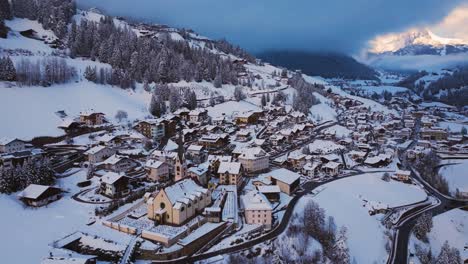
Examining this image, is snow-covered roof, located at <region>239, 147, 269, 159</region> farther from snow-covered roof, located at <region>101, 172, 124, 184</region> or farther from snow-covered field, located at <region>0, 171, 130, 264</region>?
snow-covered field, located at <region>0, 171, 130, 264</region>

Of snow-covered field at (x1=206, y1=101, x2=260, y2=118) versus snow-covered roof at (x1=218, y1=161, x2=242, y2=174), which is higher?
snow-covered field at (x1=206, y1=101, x2=260, y2=118)

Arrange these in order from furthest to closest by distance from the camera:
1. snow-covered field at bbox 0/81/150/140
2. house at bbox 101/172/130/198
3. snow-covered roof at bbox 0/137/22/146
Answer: snow-covered field at bbox 0/81/150/140 < snow-covered roof at bbox 0/137/22/146 < house at bbox 101/172/130/198

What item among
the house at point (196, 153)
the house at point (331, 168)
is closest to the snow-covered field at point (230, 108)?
the house at point (196, 153)

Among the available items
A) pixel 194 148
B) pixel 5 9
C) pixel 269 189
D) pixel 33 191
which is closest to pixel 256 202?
pixel 269 189

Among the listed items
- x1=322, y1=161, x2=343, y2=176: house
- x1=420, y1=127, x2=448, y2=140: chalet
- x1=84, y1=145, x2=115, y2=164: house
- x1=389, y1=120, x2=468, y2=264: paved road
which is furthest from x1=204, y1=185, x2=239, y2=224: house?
x1=420, y1=127, x2=448, y2=140: chalet

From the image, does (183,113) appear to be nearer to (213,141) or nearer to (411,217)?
(213,141)

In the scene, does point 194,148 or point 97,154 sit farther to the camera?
point 194,148
